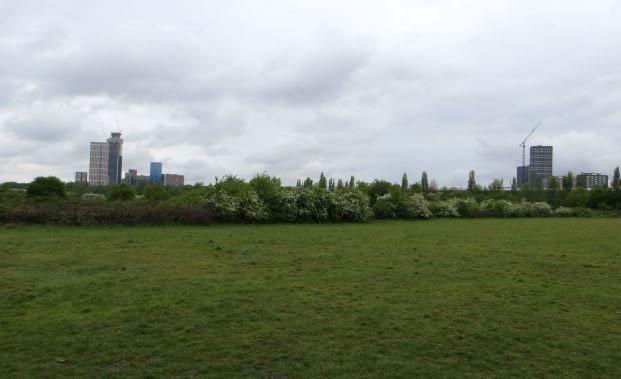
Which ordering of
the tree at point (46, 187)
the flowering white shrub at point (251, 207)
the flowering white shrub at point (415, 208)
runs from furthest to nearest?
the flowering white shrub at point (415, 208) < the tree at point (46, 187) < the flowering white shrub at point (251, 207)

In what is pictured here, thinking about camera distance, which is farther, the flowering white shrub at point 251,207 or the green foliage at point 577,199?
the green foliage at point 577,199

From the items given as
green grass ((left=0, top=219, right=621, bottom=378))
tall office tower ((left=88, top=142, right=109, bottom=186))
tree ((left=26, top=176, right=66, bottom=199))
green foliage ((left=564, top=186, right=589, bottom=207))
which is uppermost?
tall office tower ((left=88, top=142, right=109, bottom=186))

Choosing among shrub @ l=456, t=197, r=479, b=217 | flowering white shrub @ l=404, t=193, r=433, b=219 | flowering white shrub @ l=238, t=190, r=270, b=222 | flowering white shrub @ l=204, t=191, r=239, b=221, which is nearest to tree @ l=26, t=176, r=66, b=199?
flowering white shrub @ l=204, t=191, r=239, b=221

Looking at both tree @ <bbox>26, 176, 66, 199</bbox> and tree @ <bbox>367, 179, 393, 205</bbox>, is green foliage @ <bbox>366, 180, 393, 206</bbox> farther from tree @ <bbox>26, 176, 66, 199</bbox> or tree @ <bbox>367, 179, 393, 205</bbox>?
tree @ <bbox>26, 176, 66, 199</bbox>

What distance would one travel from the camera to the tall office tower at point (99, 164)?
106875mm

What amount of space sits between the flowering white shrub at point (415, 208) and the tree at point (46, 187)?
28.5 m

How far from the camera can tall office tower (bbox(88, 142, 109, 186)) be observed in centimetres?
10688

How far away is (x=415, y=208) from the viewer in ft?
145

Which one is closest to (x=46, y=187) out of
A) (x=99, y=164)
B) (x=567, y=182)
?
(x=99, y=164)

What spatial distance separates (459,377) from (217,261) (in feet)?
30.3

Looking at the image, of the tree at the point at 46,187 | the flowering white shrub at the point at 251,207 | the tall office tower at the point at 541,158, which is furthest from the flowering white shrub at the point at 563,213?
the tall office tower at the point at 541,158

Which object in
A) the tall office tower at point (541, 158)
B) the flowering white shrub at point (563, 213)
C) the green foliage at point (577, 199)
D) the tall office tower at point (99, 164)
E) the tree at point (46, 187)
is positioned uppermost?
the tall office tower at point (541, 158)

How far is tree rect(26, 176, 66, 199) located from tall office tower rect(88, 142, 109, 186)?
254ft

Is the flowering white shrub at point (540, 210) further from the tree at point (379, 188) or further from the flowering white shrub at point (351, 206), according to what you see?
the flowering white shrub at point (351, 206)
